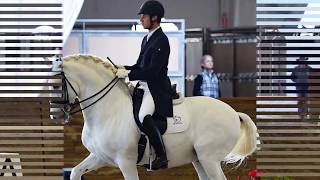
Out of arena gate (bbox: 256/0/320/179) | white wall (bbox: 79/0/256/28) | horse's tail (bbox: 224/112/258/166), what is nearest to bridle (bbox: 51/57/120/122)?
horse's tail (bbox: 224/112/258/166)

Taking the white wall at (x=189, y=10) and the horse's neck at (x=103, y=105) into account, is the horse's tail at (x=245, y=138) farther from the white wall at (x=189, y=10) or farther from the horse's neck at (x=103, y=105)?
the white wall at (x=189, y=10)

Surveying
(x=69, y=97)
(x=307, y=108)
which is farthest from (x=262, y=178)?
(x=69, y=97)

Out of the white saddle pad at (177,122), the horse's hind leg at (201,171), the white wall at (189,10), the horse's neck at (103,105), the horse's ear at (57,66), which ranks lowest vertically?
the horse's hind leg at (201,171)

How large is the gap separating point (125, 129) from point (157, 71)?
17.2 inches

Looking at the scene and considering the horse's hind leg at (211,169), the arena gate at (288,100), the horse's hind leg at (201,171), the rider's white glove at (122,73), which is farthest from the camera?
the arena gate at (288,100)

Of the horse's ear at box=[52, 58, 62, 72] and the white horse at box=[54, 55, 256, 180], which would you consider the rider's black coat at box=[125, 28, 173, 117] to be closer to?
the white horse at box=[54, 55, 256, 180]

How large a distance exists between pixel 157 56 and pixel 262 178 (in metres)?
1.99

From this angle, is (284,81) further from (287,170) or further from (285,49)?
(287,170)

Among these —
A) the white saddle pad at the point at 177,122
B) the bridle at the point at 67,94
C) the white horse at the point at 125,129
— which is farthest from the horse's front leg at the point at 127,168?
the bridle at the point at 67,94

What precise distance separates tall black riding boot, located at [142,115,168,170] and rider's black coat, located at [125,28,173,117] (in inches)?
4.7

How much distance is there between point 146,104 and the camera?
4523 mm

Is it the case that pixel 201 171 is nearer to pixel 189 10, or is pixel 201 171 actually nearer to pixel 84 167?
pixel 84 167

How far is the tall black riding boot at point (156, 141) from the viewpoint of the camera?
443 cm

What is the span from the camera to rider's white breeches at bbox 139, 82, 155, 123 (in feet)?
14.7
